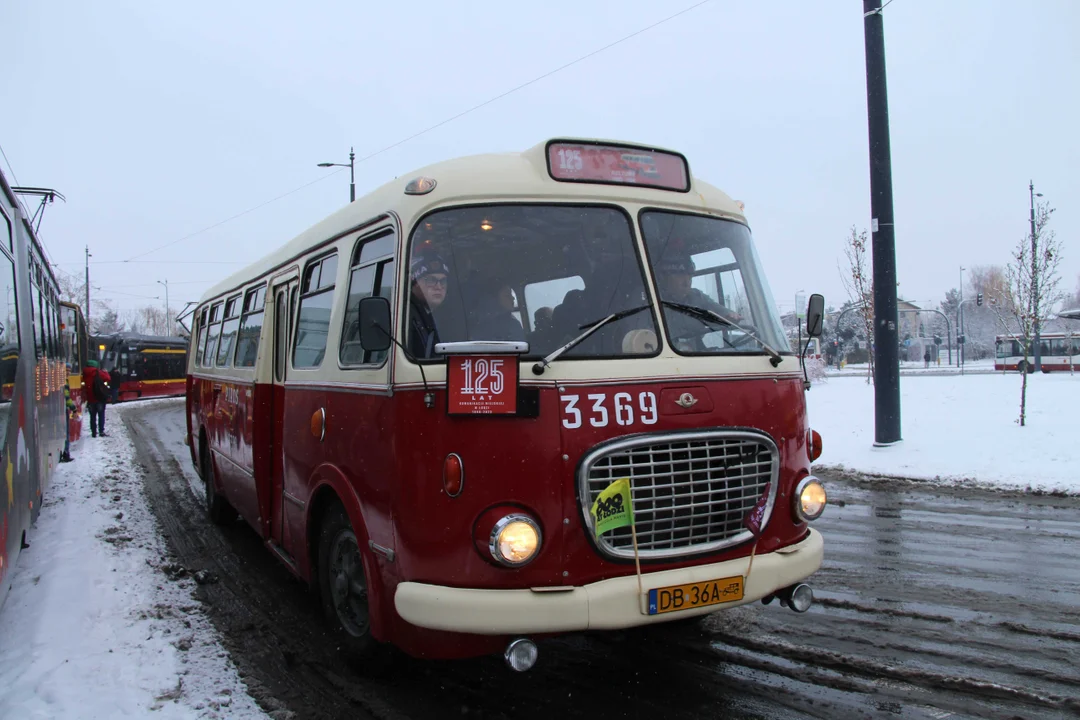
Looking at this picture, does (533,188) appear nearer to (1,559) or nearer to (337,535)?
(337,535)

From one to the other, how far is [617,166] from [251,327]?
423 centimetres

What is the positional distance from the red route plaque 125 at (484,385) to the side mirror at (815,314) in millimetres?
2442

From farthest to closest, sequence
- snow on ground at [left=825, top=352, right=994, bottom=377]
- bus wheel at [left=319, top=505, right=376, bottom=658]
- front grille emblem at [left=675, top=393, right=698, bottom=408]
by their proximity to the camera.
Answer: snow on ground at [left=825, top=352, right=994, bottom=377]
bus wheel at [left=319, top=505, right=376, bottom=658]
front grille emblem at [left=675, top=393, right=698, bottom=408]

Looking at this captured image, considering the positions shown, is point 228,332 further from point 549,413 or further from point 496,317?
point 549,413

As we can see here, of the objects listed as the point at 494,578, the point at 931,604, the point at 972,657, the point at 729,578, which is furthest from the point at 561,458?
the point at 931,604

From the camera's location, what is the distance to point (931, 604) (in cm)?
566

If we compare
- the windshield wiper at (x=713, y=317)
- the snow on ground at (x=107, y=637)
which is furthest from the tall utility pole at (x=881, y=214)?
the snow on ground at (x=107, y=637)

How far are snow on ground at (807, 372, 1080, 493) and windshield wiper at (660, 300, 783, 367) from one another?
25.7ft

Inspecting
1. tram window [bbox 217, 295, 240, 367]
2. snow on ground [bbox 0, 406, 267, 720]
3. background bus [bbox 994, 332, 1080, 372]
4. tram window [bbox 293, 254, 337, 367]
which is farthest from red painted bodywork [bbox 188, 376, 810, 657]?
background bus [bbox 994, 332, 1080, 372]

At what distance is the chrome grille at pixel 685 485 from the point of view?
147 inches

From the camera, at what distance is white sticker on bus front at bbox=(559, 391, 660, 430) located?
3711mm

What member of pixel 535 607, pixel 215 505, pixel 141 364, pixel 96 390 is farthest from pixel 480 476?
pixel 141 364

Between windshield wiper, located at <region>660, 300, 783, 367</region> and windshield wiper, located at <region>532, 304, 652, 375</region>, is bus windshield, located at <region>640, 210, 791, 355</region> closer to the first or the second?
windshield wiper, located at <region>660, 300, 783, 367</region>

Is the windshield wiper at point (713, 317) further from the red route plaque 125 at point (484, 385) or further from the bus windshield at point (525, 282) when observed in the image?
the red route plaque 125 at point (484, 385)
